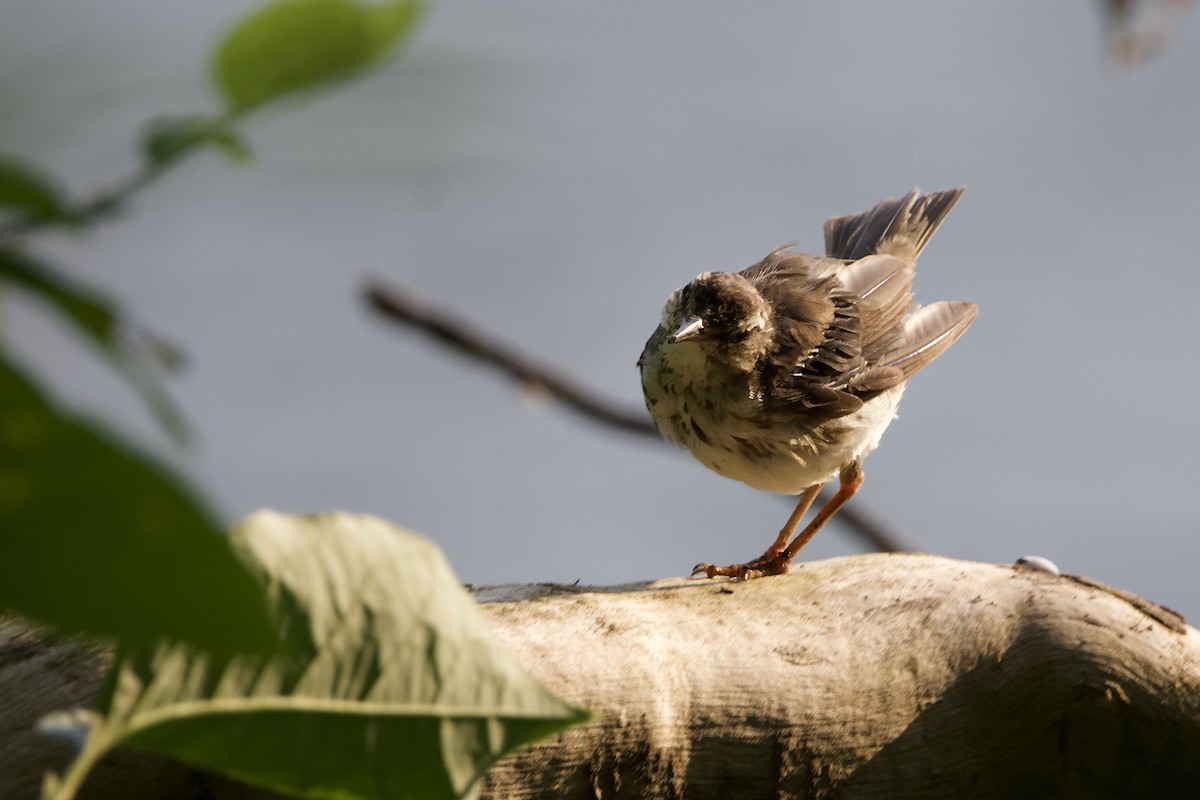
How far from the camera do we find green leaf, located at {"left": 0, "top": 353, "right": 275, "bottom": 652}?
0.41 metres

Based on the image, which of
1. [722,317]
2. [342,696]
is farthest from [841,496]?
[342,696]

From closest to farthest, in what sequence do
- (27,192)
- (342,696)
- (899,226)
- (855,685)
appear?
(27,192) → (342,696) → (855,685) → (899,226)

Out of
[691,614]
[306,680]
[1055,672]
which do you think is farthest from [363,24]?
[1055,672]

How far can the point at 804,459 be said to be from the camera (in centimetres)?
374

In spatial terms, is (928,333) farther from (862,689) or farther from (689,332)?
(862,689)

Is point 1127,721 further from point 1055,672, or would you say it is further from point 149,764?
point 149,764

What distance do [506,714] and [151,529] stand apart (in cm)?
46

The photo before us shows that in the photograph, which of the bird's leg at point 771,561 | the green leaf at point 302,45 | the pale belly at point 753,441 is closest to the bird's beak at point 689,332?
the pale belly at point 753,441

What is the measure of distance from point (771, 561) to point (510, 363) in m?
1.08

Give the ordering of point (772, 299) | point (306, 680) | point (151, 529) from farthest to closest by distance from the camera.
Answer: point (772, 299) → point (306, 680) → point (151, 529)

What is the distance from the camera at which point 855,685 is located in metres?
2.01

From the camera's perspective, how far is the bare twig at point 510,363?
321 cm

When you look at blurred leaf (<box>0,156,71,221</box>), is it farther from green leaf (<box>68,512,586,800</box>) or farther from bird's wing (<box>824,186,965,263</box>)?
bird's wing (<box>824,186,965,263</box>)

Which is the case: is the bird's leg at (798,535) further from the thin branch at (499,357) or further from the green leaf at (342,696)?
the green leaf at (342,696)
